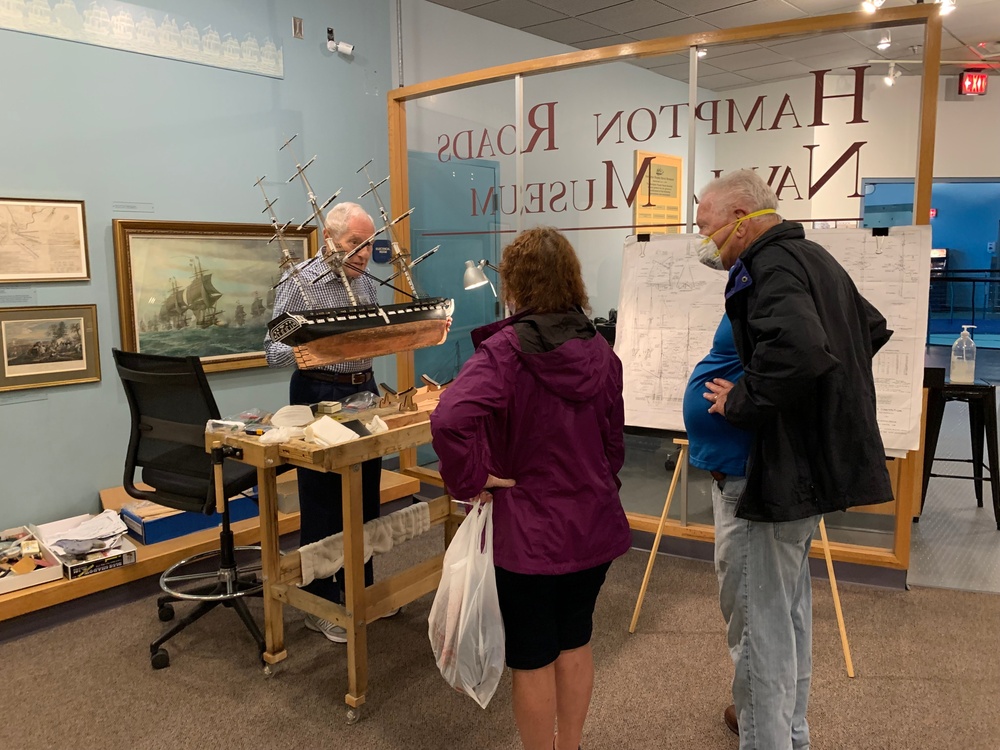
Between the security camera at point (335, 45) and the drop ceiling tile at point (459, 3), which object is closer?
the security camera at point (335, 45)

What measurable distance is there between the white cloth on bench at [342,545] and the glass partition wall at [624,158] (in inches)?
39.7

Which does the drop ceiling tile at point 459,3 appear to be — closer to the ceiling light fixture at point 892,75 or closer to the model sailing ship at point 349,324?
the ceiling light fixture at point 892,75

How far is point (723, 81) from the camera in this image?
339 cm

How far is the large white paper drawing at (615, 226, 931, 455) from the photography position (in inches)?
103

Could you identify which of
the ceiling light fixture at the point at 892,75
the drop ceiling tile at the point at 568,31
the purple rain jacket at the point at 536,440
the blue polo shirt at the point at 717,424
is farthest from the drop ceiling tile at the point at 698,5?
the purple rain jacket at the point at 536,440

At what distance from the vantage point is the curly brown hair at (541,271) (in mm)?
1576

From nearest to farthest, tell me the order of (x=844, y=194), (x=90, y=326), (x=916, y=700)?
(x=916, y=700), (x=844, y=194), (x=90, y=326)

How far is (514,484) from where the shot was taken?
5.20 ft

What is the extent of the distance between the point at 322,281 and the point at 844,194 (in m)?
2.11

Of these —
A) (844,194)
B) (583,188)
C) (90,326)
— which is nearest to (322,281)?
(90,326)

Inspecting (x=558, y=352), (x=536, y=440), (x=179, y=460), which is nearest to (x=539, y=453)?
(x=536, y=440)

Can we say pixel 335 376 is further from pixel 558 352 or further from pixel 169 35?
pixel 169 35

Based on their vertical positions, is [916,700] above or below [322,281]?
below

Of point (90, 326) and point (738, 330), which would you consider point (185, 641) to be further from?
point (738, 330)
